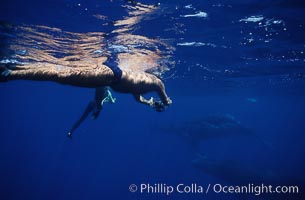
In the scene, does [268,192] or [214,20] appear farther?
[268,192]

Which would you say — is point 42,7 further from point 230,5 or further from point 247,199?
point 247,199

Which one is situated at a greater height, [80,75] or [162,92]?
[80,75]

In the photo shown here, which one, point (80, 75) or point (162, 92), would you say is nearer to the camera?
point (80, 75)

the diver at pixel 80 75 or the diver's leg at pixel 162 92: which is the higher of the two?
the diver at pixel 80 75

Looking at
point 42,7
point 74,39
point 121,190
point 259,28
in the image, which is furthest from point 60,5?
point 121,190

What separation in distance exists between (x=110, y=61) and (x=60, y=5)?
908cm

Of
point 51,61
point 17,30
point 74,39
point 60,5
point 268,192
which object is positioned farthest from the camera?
point 268,192

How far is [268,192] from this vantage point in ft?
70.5

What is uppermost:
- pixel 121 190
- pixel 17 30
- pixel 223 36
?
pixel 17 30

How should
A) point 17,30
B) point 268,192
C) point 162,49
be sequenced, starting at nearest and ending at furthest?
point 17,30
point 162,49
point 268,192

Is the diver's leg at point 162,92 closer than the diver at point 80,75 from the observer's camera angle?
No

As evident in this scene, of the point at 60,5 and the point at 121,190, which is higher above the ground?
the point at 60,5

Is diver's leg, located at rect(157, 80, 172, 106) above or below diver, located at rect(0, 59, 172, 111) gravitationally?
below

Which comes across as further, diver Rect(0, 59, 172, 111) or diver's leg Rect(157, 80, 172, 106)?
diver's leg Rect(157, 80, 172, 106)
